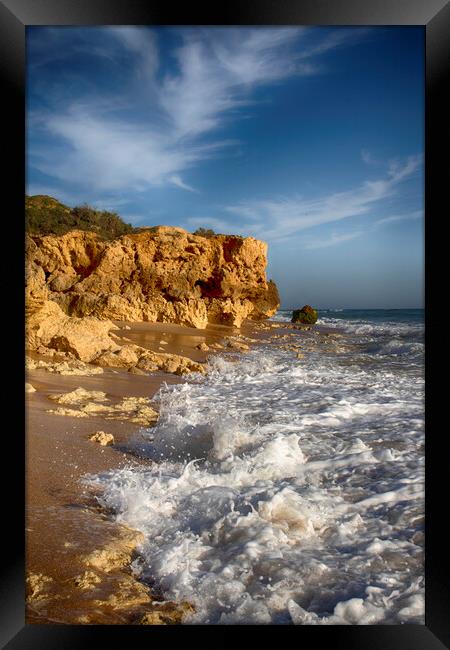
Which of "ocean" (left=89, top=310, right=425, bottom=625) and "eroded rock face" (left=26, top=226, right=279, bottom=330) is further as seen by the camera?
"eroded rock face" (left=26, top=226, right=279, bottom=330)

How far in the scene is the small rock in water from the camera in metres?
2.77

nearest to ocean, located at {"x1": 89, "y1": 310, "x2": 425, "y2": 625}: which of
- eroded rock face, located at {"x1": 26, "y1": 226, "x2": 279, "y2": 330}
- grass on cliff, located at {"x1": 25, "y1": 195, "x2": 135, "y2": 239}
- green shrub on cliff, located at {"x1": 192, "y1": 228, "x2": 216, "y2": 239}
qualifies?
eroded rock face, located at {"x1": 26, "y1": 226, "x2": 279, "y2": 330}

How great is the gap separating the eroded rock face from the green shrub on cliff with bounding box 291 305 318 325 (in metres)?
3.83

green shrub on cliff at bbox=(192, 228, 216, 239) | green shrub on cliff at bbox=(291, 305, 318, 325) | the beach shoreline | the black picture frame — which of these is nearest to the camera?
the beach shoreline

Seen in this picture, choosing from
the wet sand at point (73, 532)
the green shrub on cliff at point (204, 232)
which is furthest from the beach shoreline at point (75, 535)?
the green shrub on cliff at point (204, 232)

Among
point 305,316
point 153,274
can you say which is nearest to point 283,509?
point 153,274

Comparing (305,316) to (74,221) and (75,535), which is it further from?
(75,535)

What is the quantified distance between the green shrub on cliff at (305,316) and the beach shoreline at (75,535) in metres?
15.3

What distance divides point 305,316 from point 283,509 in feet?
54.9

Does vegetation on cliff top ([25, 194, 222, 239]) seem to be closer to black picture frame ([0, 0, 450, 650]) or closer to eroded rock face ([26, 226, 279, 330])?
eroded rock face ([26, 226, 279, 330])

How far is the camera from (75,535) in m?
1.73
